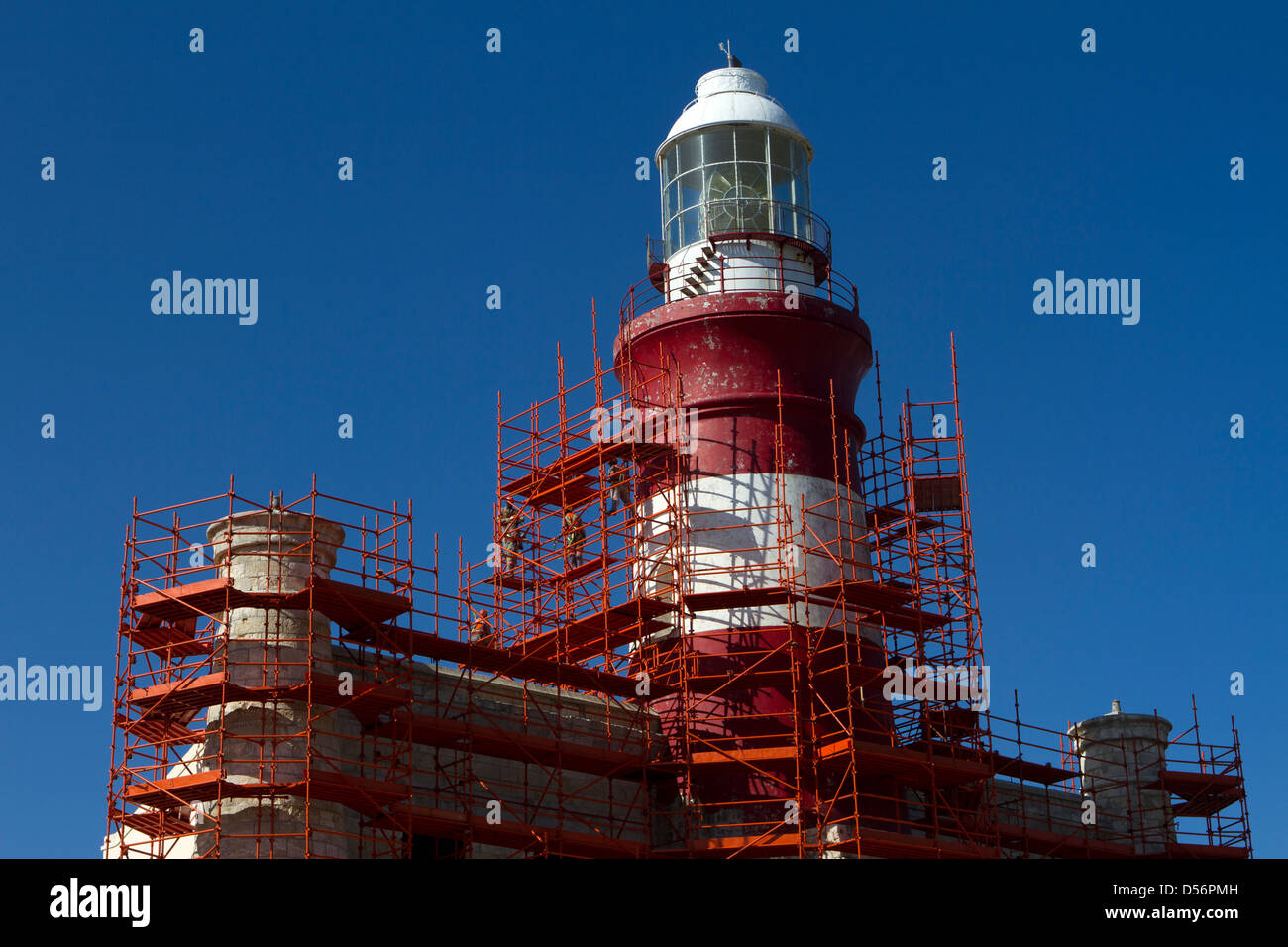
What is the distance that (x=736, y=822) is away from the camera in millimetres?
46375

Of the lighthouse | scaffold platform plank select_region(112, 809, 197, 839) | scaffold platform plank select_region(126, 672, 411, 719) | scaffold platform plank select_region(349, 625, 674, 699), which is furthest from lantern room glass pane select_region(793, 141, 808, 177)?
scaffold platform plank select_region(112, 809, 197, 839)

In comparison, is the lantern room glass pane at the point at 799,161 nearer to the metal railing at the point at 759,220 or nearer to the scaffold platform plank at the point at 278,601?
the metal railing at the point at 759,220

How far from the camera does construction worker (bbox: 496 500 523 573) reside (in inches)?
2026

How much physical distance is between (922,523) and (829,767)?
7.99m

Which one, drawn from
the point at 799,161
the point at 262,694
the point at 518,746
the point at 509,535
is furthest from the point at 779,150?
the point at 262,694

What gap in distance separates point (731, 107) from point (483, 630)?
1455cm

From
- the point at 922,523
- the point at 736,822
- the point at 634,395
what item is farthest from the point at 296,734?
the point at 922,523

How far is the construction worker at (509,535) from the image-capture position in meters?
51.5

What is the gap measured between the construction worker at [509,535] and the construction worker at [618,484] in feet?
8.35

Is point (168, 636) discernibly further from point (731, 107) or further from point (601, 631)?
point (731, 107)

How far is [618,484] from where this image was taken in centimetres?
4947

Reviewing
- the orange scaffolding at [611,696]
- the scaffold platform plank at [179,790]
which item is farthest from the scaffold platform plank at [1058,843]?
the scaffold platform plank at [179,790]
